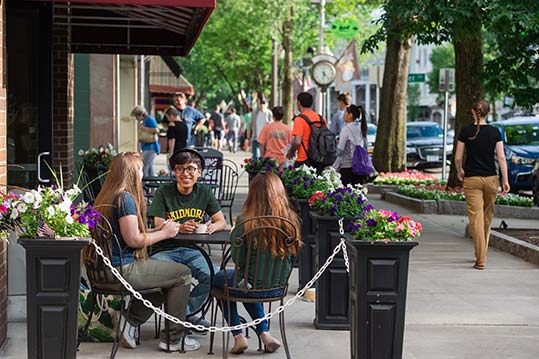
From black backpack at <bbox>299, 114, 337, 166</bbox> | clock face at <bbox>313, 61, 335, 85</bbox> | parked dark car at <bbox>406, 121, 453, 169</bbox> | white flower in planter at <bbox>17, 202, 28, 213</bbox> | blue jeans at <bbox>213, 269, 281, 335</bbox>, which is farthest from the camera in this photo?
parked dark car at <bbox>406, 121, 453, 169</bbox>

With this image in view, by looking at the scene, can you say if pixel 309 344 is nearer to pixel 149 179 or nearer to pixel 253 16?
pixel 149 179

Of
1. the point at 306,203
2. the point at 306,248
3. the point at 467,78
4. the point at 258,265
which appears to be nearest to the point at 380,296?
the point at 258,265

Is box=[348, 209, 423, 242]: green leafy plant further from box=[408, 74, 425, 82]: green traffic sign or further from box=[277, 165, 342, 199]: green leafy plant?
box=[408, 74, 425, 82]: green traffic sign

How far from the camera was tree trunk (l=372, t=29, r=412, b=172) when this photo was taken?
90.0ft

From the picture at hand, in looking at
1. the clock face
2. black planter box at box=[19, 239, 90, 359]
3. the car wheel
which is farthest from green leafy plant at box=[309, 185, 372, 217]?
the clock face

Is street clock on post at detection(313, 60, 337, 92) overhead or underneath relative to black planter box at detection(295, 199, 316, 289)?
overhead

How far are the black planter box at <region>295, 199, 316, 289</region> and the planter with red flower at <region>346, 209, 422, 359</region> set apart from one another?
3.39m

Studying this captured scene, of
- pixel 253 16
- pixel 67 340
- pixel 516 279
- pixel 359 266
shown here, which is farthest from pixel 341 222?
pixel 253 16

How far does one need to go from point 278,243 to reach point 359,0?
29581mm

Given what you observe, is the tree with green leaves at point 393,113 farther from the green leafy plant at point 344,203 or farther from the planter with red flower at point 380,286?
the planter with red flower at point 380,286

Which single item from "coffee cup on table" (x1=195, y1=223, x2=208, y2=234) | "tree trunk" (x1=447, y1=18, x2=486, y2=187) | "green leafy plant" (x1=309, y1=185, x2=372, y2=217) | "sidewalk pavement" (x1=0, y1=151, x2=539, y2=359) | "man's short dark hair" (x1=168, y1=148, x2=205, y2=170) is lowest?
"sidewalk pavement" (x1=0, y1=151, x2=539, y2=359)

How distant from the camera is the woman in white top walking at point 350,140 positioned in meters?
15.9

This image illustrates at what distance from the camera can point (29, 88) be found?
12156 mm

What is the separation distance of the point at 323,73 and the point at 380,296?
22.0 metres
